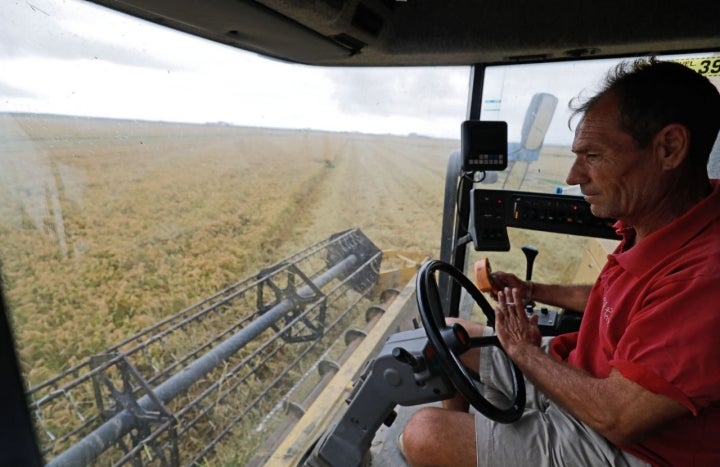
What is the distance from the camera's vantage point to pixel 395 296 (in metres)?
3.19

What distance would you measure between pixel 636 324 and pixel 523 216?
1.13 metres

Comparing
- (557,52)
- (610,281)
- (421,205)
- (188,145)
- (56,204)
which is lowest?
(421,205)

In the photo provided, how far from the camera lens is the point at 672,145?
0.92 m

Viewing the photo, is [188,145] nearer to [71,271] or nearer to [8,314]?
[71,271]

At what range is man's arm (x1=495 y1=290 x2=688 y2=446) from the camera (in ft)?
2.52

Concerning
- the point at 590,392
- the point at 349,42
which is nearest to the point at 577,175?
the point at 590,392

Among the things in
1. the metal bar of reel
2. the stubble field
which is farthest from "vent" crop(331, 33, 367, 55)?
the metal bar of reel

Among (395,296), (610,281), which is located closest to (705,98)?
(610,281)

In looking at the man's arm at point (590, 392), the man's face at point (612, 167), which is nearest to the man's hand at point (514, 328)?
the man's arm at point (590, 392)

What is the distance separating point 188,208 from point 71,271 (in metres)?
0.55

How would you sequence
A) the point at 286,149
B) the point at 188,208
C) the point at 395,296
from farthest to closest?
the point at 395,296
the point at 286,149
the point at 188,208

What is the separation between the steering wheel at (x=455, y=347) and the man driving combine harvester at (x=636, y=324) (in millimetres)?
63

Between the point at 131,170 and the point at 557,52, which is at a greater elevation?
the point at 557,52

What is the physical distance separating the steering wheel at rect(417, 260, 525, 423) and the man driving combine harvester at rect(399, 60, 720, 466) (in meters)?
0.06
